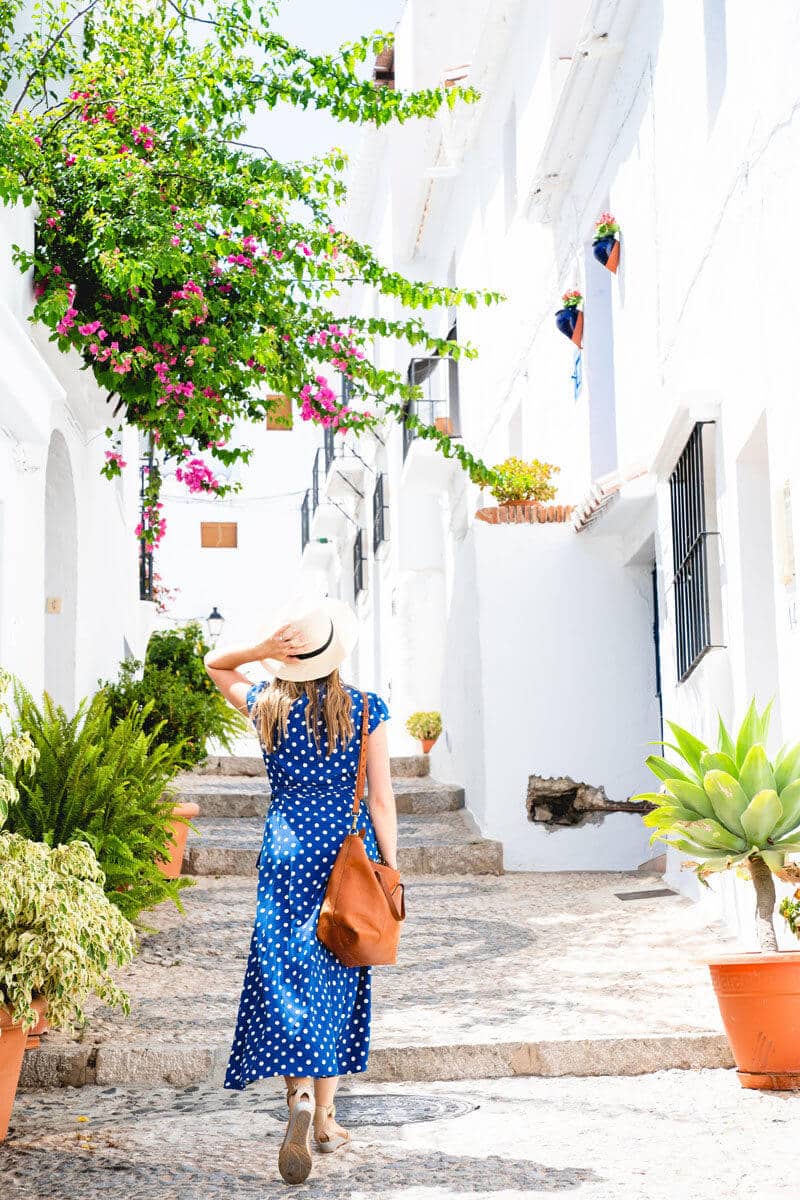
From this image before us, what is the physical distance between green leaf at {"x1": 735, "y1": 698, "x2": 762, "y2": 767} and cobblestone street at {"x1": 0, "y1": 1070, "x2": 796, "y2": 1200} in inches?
44.3

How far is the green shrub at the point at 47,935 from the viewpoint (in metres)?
4.13

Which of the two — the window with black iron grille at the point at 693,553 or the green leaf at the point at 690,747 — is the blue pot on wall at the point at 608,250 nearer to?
the window with black iron grille at the point at 693,553

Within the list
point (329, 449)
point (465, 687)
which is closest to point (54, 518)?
point (465, 687)

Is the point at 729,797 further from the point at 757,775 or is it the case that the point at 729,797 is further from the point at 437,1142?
the point at 437,1142

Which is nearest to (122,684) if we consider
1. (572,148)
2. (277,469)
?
(572,148)

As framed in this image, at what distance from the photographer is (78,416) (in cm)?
1035

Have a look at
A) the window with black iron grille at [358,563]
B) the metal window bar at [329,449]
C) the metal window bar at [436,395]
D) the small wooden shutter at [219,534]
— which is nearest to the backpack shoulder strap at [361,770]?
the metal window bar at [436,395]

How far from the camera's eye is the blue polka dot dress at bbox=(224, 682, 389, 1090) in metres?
3.87

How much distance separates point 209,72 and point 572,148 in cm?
322

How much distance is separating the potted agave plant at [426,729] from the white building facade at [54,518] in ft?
11.1

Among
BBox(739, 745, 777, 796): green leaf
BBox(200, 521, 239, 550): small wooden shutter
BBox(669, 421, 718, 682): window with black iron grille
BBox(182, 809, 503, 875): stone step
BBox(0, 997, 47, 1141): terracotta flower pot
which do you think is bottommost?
BBox(0, 997, 47, 1141): terracotta flower pot

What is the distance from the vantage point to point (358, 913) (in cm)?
385

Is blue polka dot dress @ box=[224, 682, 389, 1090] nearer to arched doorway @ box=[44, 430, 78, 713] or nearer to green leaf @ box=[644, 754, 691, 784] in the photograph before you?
green leaf @ box=[644, 754, 691, 784]

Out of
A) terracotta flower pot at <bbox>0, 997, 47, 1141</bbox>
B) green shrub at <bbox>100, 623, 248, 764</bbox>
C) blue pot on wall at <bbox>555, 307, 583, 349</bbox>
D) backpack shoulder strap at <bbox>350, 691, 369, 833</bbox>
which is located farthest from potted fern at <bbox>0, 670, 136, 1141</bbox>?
blue pot on wall at <bbox>555, 307, 583, 349</bbox>
